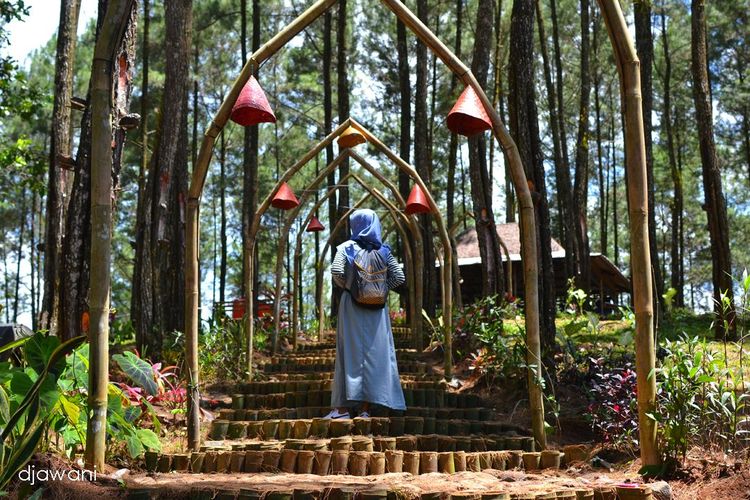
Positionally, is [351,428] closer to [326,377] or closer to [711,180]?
[326,377]

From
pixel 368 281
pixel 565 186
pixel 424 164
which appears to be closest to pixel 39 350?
pixel 368 281

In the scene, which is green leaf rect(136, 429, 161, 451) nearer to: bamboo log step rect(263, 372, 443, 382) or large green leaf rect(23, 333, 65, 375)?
large green leaf rect(23, 333, 65, 375)

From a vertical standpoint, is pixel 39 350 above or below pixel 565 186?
below

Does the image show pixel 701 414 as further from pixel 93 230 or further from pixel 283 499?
pixel 93 230

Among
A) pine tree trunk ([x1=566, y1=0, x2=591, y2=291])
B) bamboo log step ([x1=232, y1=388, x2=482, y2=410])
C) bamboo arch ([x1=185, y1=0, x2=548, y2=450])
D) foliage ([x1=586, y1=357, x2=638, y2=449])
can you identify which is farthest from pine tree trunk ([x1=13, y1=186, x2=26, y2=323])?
foliage ([x1=586, y1=357, x2=638, y2=449])

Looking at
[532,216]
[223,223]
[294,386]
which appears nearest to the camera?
[532,216]

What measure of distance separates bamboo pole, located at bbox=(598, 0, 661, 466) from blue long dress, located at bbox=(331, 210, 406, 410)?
2.27 metres

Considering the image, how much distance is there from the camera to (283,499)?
11.6ft

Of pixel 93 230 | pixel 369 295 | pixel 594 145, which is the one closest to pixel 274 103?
pixel 594 145

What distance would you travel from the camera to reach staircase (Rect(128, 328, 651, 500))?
11.8 feet

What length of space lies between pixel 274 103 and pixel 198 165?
19356mm

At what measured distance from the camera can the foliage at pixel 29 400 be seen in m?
3.45

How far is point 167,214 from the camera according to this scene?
911cm

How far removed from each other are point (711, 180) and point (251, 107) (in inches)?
274
